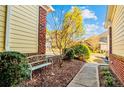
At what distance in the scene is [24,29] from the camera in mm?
5027

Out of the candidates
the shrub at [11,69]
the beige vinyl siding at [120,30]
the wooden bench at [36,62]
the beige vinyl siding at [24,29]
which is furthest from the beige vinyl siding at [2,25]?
the beige vinyl siding at [120,30]

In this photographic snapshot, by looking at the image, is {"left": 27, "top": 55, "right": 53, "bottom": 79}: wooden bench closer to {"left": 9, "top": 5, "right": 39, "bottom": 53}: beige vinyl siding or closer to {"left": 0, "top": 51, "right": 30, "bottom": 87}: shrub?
{"left": 9, "top": 5, "right": 39, "bottom": 53}: beige vinyl siding

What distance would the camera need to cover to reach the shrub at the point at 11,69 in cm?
324

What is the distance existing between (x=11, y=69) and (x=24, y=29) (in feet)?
6.53

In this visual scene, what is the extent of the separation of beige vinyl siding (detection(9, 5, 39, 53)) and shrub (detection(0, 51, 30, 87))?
1.00 meters

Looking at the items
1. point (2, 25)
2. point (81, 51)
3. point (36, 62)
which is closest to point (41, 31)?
point (36, 62)

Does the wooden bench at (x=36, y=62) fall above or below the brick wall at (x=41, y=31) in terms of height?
below

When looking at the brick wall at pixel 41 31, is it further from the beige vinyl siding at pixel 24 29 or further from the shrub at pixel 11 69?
the shrub at pixel 11 69

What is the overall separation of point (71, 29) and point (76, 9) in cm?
180

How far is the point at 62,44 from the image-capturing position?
300 inches

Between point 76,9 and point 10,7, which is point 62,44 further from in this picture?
point 10,7

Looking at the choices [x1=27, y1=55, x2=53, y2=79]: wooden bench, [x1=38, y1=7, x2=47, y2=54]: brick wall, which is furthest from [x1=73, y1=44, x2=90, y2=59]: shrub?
[x1=27, y1=55, x2=53, y2=79]: wooden bench

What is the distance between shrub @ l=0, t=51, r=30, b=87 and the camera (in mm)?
3236

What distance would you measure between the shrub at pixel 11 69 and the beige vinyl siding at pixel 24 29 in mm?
998
